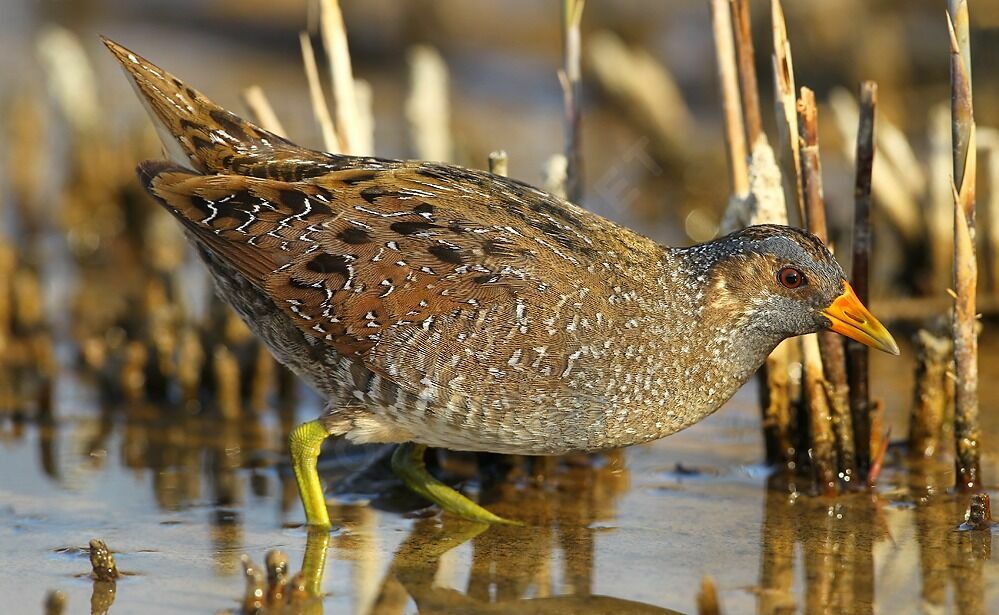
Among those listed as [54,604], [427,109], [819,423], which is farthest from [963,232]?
[427,109]

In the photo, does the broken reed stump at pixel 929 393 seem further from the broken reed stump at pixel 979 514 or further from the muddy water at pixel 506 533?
the broken reed stump at pixel 979 514

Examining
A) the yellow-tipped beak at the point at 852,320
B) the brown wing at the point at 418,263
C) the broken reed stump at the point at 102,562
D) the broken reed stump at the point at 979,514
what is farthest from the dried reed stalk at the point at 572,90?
the broken reed stump at the point at 102,562

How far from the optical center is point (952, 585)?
14.7ft

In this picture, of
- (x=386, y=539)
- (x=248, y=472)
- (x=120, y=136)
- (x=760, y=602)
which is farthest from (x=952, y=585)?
(x=120, y=136)

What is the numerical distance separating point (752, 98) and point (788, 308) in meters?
1.02

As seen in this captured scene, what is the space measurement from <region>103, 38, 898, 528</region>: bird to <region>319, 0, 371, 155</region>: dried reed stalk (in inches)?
31.6

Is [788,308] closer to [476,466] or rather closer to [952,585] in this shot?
[952,585]

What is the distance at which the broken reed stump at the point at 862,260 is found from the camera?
211 inches

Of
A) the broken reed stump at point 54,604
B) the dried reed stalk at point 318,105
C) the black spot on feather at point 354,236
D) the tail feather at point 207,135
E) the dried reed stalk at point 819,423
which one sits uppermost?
the dried reed stalk at point 318,105

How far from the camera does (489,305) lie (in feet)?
16.1

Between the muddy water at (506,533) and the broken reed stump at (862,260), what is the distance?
233 mm

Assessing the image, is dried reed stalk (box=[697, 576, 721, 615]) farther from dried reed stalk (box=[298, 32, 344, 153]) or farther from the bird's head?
dried reed stalk (box=[298, 32, 344, 153])

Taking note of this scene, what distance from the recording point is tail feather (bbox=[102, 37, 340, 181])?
5.50 m

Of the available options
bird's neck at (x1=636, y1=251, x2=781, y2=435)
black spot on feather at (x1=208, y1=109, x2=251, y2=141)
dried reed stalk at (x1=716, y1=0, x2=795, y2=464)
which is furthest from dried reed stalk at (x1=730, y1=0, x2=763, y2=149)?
black spot on feather at (x1=208, y1=109, x2=251, y2=141)
